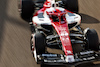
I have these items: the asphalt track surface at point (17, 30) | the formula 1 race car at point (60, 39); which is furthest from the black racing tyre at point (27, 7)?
the asphalt track surface at point (17, 30)

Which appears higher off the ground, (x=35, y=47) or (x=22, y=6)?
(x=22, y=6)

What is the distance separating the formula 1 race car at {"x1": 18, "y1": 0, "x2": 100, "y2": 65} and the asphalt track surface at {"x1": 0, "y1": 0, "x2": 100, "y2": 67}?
36 cm

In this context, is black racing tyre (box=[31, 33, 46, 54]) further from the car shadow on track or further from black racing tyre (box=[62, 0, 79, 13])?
the car shadow on track

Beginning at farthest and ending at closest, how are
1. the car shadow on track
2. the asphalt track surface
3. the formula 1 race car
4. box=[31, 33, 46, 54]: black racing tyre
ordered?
1. the car shadow on track
2. the asphalt track surface
3. box=[31, 33, 46, 54]: black racing tyre
4. the formula 1 race car

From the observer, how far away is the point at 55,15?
6.76 meters

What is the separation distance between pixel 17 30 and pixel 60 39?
2088 mm

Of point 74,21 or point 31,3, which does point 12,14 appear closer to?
point 31,3

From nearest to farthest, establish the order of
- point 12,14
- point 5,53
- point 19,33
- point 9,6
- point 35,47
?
1. point 35,47
2. point 5,53
3. point 19,33
4. point 12,14
5. point 9,6

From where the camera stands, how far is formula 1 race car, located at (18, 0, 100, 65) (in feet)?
17.8

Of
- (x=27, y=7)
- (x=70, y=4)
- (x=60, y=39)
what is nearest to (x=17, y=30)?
(x=27, y=7)

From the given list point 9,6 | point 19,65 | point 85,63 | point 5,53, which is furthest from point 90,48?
point 9,6

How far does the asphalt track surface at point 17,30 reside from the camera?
20.2ft

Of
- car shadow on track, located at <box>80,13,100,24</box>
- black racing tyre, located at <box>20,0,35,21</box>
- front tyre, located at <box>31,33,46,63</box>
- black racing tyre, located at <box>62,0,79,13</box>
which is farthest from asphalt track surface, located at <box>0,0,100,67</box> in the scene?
black racing tyre, located at <box>62,0,79,13</box>

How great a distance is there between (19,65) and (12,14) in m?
3.24
